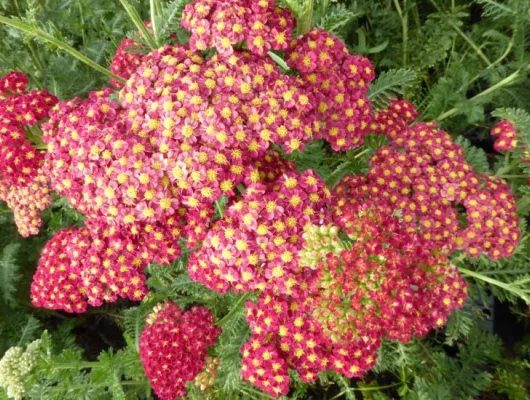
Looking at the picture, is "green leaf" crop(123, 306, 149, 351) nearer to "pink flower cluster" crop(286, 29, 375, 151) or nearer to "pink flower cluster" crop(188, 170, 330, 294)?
"pink flower cluster" crop(188, 170, 330, 294)

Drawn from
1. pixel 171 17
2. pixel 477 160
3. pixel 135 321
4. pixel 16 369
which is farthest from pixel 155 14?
pixel 477 160

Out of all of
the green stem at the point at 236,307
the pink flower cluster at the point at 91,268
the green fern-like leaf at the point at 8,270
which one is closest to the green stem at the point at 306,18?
the pink flower cluster at the point at 91,268

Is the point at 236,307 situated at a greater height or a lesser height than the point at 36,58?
lesser

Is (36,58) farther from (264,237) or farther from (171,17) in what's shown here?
(264,237)

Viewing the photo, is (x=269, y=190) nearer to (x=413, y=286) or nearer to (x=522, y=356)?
(x=413, y=286)

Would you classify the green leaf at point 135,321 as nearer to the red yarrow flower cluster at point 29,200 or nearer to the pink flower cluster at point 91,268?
the pink flower cluster at point 91,268

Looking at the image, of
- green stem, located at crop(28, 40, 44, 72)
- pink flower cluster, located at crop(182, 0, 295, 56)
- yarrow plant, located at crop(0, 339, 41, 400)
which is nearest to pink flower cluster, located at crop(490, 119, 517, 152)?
pink flower cluster, located at crop(182, 0, 295, 56)

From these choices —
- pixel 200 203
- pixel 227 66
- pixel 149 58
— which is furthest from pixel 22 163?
pixel 227 66
